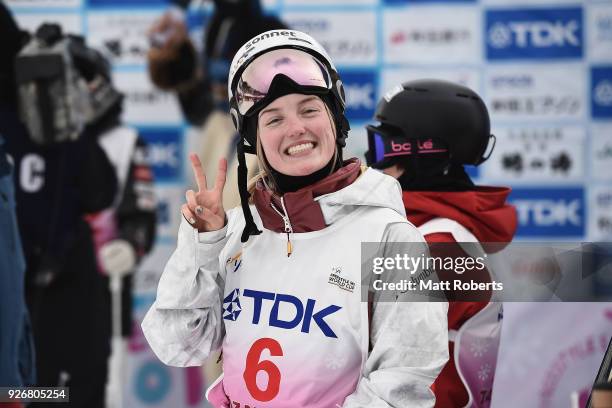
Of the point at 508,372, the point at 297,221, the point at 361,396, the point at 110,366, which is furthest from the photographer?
the point at 110,366

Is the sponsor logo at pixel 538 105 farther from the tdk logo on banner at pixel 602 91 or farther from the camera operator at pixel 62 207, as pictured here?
the camera operator at pixel 62 207

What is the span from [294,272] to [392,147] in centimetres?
86

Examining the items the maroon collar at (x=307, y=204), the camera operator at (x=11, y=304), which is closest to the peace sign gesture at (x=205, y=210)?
the maroon collar at (x=307, y=204)

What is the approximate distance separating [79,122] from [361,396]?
9.27 ft

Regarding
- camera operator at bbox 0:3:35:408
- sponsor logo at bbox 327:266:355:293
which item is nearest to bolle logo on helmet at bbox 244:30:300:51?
sponsor logo at bbox 327:266:355:293

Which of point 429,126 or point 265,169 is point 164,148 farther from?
point 265,169

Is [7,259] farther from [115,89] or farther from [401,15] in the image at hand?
[401,15]

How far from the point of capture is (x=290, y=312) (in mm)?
1941

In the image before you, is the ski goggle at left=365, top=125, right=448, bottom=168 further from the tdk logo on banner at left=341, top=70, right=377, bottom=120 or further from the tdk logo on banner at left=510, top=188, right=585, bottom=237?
the tdk logo on banner at left=510, top=188, right=585, bottom=237

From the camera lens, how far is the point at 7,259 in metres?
2.96

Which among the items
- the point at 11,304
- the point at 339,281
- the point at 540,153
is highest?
the point at 339,281

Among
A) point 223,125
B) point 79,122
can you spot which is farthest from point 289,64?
point 223,125

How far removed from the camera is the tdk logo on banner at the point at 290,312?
1.91 metres

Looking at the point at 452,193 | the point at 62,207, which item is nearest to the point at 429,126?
the point at 452,193
